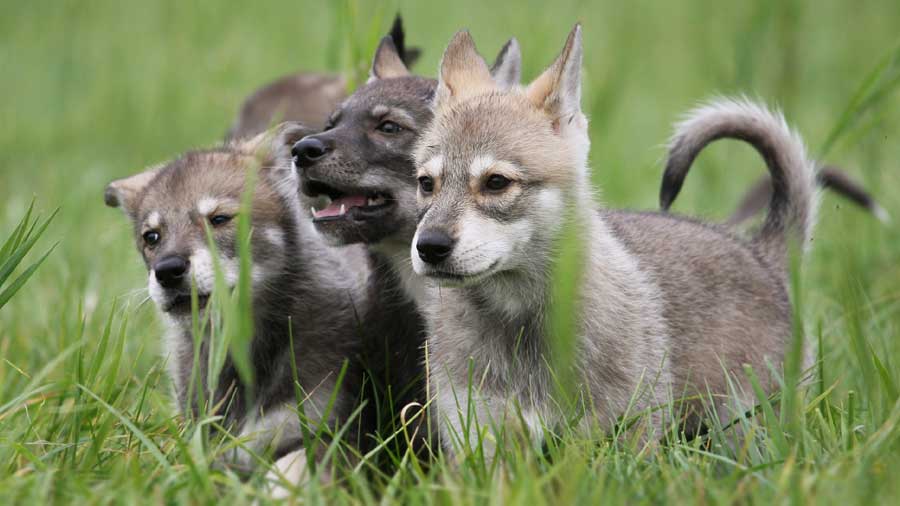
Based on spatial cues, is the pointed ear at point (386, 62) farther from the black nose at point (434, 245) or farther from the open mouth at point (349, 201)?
the black nose at point (434, 245)

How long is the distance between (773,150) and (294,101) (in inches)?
138

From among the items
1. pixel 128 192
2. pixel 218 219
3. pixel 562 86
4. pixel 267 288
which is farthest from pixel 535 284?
pixel 128 192

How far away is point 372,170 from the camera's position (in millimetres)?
4012

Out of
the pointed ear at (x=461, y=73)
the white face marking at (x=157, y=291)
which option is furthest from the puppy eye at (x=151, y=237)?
the pointed ear at (x=461, y=73)

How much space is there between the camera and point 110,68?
1139 centimetres

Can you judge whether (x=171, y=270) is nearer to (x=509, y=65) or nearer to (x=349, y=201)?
(x=349, y=201)

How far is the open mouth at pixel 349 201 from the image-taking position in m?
3.98

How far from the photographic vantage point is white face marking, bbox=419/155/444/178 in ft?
11.8

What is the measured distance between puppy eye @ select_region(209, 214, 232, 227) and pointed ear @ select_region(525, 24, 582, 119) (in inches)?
47.8

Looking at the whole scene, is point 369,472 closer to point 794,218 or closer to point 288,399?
point 288,399

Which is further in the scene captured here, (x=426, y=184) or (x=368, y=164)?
(x=368, y=164)

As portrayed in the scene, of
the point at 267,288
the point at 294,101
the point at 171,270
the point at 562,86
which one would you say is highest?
the point at 562,86

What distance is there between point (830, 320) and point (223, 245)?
9.35 feet

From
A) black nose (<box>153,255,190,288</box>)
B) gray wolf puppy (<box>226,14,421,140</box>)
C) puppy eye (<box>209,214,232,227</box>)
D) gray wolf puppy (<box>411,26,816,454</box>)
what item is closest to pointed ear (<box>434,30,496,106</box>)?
gray wolf puppy (<box>411,26,816,454</box>)
